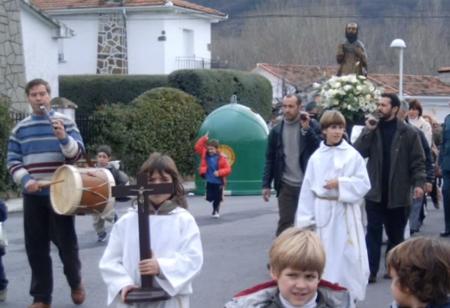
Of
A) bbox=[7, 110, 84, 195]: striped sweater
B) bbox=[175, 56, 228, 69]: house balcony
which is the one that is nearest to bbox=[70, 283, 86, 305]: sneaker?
bbox=[7, 110, 84, 195]: striped sweater

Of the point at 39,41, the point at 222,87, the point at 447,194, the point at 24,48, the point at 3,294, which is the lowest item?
the point at 222,87

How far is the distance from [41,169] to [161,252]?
3.13 m

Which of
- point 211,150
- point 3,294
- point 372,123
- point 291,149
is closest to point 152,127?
point 211,150

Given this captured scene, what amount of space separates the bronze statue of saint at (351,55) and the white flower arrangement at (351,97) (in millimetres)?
2503

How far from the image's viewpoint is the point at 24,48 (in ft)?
92.7

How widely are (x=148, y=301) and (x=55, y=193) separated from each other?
289 cm

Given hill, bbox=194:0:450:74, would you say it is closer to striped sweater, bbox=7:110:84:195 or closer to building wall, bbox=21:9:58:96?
building wall, bbox=21:9:58:96

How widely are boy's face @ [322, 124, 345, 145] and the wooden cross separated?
3780mm

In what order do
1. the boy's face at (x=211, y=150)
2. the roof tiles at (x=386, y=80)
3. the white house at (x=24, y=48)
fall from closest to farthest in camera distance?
the boy's face at (x=211, y=150), the white house at (x=24, y=48), the roof tiles at (x=386, y=80)

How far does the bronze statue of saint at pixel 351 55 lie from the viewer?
1506cm

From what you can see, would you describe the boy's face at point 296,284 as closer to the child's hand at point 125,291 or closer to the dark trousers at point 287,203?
the child's hand at point 125,291

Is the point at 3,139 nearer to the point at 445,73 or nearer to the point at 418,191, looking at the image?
the point at 445,73

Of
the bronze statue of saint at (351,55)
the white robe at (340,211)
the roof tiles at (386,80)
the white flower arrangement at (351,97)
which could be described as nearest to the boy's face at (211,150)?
the bronze statue of saint at (351,55)

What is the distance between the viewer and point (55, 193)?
8641 mm
